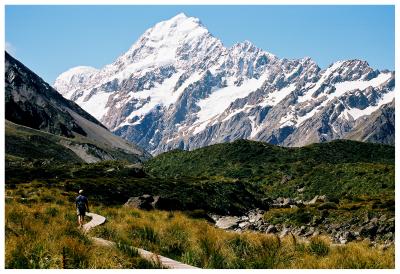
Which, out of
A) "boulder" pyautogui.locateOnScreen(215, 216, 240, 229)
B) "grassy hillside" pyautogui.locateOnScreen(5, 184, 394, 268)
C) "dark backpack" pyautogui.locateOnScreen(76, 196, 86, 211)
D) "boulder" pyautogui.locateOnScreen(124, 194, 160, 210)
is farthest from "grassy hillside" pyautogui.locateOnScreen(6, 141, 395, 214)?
"grassy hillside" pyautogui.locateOnScreen(5, 184, 394, 268)

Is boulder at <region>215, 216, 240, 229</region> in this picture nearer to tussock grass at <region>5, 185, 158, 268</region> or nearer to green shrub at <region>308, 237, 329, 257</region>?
green shrub at <region>308, 237, 329, 257</region>

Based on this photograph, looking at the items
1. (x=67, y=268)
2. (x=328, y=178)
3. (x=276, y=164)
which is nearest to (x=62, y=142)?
(x=276, y=164)

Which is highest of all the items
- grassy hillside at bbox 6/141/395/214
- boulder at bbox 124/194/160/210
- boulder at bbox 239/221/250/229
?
grassy hillside at bbox 6/141/395/214

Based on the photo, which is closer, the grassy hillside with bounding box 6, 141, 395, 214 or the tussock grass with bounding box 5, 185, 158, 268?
the tussock grass with bounding box 5, 185, 158, 268

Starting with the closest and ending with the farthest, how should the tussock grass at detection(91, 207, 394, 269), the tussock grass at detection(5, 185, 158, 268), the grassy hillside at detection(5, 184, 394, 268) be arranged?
the tussock grass at detection(5, 185, 158, 268), the grassy hillside at detection(5, 184, 394, 268), the tussock grass at detection(91, 207, 394, 269)

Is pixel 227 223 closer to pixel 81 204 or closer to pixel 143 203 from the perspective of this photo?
pixel 143 203

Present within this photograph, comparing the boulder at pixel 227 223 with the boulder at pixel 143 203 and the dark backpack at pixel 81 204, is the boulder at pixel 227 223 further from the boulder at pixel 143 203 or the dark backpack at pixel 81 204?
the dark backpack at pixel 81 204

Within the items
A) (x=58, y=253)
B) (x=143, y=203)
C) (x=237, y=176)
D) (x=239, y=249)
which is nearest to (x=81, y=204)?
(x=239, y=249)

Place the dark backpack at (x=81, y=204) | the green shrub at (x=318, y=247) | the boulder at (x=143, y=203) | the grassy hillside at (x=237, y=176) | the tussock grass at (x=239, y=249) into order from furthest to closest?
the grassy hillside at (x=237, y=176) < the boulder at (x=143, y=203) < the dark backpack at (x=81, y=204) < the green shrub at (x=318, y=247) < the tussock grass at (x=239, y=249)

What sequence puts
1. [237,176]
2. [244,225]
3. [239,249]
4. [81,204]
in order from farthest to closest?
[237,176], [244,225], [81,204], [239,249]

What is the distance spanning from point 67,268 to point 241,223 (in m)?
33.3

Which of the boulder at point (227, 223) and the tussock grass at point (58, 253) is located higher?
the tussock grass at point (58, 253)

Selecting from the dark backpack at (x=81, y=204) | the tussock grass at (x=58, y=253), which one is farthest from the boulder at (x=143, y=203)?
the tussock grass at (x=58, y=253)

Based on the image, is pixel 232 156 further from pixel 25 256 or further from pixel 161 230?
pixel 25 256
